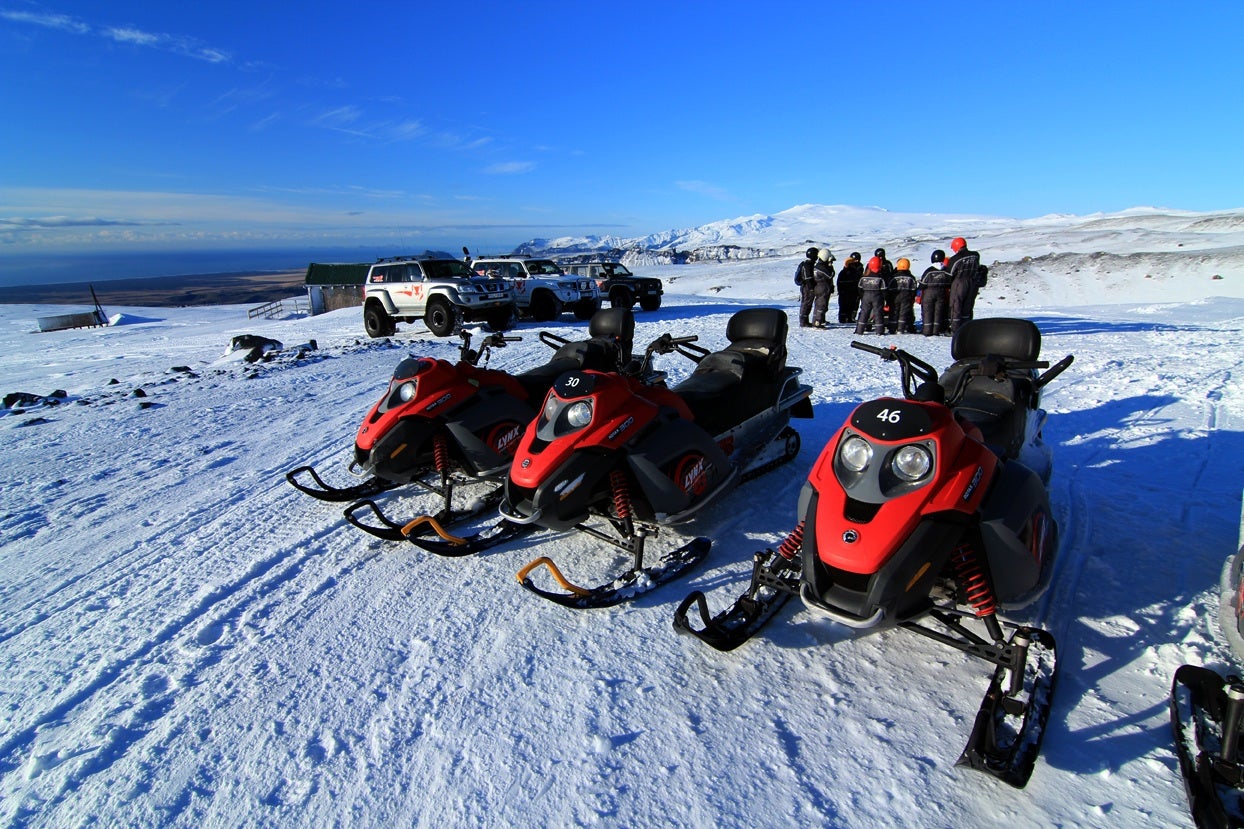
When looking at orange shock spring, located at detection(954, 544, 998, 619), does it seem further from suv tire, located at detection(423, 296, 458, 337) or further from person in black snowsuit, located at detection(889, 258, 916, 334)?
suv tire, located at detection(423, 296, 458, 337)

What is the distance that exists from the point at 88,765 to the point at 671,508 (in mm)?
A: 2585

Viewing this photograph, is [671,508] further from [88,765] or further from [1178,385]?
[1178,385]

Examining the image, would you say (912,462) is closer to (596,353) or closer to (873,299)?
(596,353)

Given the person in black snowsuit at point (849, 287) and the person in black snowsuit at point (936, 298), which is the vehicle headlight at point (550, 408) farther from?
the person in black snowsuit at point (849, 287)

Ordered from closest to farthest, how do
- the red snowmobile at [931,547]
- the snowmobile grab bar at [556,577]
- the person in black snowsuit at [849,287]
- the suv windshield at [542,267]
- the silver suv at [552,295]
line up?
the red snowmobile at [931,547] < the snowmobile grab bar at [556,577] < the person in black snowsuit at [849,287] < the silver suv at [552,295] < the suv windshield at [542,267]

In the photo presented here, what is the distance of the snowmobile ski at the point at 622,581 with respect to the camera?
299 centimetres

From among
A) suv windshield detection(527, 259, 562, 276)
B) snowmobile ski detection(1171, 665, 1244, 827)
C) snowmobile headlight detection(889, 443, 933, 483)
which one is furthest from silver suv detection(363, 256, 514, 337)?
snowmobile ski detection(1171, 665, 1244, 827)

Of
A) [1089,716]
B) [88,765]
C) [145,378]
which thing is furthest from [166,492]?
[145,378]

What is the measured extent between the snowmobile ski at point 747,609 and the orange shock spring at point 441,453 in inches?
80.0

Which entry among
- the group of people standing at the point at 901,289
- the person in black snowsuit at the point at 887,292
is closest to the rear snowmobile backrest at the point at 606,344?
the group of people standing at the point at 901,289

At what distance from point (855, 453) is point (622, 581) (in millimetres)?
1356

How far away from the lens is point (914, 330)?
485 inches

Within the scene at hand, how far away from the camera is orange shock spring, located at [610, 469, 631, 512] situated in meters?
3.36

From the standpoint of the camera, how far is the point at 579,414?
340 cm
